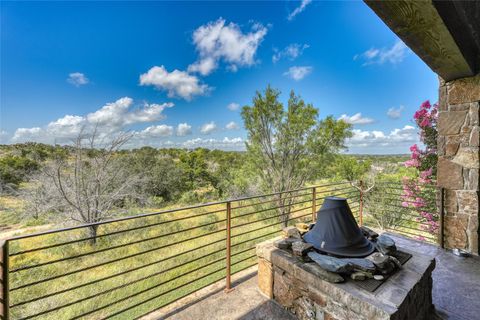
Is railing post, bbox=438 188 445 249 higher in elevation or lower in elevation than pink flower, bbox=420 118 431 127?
lower

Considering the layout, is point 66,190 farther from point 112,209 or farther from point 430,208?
point 430,208

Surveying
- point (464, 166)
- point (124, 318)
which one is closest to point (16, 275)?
point (124, 318)

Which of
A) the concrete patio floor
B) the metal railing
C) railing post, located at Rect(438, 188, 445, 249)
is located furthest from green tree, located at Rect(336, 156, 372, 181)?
the concrete patio floor

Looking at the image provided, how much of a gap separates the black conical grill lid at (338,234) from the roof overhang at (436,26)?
4.72 ft

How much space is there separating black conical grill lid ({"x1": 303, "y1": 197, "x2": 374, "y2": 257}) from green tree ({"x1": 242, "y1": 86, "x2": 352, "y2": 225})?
236 inches

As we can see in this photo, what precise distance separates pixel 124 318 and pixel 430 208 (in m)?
5.37

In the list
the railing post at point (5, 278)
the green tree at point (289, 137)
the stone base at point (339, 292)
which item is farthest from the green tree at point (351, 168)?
the railing post at point (5, 278)

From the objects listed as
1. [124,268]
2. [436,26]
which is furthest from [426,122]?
[124,268]

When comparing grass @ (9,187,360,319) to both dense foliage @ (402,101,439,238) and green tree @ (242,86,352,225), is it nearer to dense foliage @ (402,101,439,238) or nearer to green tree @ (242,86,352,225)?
dense foliage @ (402,101,439,238)

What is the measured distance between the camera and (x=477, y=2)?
1.44m

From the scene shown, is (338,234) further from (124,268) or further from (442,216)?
(124,268)

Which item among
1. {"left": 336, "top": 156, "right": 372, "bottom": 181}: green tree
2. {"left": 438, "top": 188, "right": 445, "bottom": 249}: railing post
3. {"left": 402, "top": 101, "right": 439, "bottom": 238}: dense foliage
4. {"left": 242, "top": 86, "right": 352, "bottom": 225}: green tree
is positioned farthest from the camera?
{"left": 336, "top": 156, "right": 372, "bottom": 181}: green tree

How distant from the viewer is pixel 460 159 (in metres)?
2.68

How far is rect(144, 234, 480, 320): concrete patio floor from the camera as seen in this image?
174 cm
